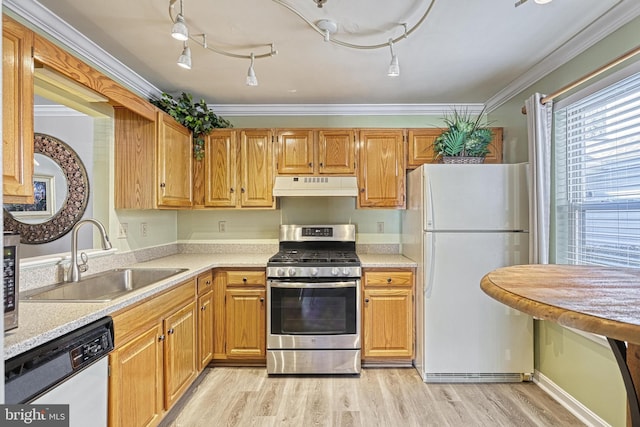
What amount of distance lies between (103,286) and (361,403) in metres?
1.92

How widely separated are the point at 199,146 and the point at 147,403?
2.13m

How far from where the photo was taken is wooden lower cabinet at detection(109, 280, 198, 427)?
161 centimetres

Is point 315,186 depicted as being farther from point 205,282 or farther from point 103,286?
point 103,286

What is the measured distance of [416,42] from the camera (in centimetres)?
218

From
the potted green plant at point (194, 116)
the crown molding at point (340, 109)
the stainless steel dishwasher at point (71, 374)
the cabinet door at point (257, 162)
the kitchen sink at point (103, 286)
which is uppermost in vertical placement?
the crown molding at point (340, 109)

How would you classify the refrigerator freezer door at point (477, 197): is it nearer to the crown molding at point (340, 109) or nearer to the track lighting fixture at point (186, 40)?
the crown molding at point (340, 109)

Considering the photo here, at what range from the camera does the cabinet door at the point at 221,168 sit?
3215 mm

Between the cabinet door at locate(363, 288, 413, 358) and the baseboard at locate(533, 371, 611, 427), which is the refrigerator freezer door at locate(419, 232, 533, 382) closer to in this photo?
the baseboard at locate(533, 371, 611, 427)

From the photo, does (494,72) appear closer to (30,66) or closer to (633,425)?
(633,425)

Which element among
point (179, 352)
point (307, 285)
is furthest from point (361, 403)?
point (179, 352)

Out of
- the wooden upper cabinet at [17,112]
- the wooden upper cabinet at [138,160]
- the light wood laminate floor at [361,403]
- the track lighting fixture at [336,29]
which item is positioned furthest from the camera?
the wooden upper cabinet at [138,160]

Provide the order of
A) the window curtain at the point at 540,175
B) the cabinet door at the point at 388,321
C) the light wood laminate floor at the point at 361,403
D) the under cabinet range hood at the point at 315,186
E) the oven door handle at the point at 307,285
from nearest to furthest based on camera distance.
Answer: the light wood laminate floor at the point at 361,403 → the window curtain at the point at 540,175 → the oven door handle at the point at 307,285 → the cabinet door at the point at 388,321 → the under cabinet range hood at the point at 315,186

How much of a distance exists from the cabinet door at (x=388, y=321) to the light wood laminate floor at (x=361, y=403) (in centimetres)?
18

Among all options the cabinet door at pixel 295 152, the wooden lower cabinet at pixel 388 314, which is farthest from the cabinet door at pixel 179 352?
the cabinet door at pixel 295 152
